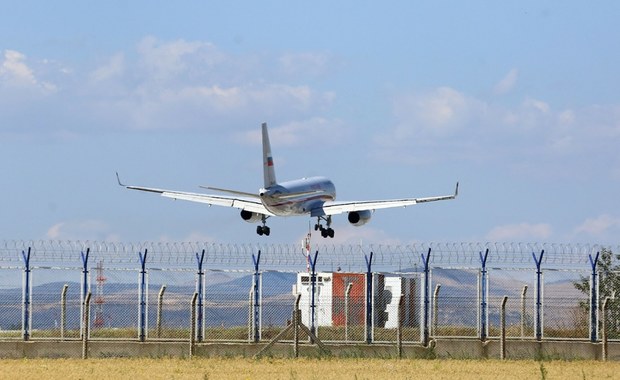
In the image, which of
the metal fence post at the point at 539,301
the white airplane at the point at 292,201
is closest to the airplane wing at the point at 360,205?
the white airplane at the point at 292,201

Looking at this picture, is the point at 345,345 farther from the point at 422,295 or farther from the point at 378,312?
the point at 378,312

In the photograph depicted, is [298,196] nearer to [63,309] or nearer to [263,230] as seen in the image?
[263,230]

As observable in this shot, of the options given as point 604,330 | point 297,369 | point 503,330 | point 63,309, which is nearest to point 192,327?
point 297,369

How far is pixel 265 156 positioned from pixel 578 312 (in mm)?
32772

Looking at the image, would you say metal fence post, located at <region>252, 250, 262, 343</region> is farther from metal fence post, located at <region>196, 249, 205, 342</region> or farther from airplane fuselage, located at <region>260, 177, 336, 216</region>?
airplane fuselage, located at <region>260, 177, 336, 216</region>

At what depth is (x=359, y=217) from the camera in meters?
75.2

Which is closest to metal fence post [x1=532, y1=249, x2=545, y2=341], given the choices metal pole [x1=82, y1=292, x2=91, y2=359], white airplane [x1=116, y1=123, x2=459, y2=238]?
metal pole [x1=82, y1=292, x2=91, y2=359]

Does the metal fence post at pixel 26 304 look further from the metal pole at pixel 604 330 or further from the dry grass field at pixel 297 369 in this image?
the metal pole at pixel 604 330

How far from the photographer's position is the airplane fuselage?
6800 cm

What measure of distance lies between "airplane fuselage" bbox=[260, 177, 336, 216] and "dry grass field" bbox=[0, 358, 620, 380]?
35.3 metres

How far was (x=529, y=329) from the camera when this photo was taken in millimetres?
44531

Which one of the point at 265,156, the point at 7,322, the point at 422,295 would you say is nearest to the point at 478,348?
the point at 422,295

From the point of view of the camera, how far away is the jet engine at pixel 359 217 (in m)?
75.2

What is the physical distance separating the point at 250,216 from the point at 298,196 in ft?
16.5
